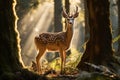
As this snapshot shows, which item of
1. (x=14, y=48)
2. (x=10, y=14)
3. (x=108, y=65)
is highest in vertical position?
(x=10, y=14)

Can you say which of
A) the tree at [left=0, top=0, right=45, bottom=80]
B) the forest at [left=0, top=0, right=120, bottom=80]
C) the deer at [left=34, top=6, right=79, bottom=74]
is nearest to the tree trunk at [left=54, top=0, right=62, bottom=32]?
the forest at [left=0, top=0, right=120, bottom=80]

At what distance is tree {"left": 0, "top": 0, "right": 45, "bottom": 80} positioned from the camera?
717 centimetres

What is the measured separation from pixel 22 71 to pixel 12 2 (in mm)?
1887

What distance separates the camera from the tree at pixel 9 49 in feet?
23.5

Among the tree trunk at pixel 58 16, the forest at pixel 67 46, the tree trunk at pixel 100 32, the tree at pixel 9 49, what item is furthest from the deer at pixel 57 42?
the tree trunk at pixel 58 16

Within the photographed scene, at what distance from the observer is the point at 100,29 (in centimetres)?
927

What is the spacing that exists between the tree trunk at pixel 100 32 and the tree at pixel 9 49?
7.15 feet

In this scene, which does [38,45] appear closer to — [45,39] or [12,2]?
[45,39]

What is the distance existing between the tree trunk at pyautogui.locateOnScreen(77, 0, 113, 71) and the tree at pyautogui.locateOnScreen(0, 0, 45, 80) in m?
2.18

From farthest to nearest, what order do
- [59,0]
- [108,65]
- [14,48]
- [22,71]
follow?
[59,0]
[108,65]
[14,48]
[22,71]

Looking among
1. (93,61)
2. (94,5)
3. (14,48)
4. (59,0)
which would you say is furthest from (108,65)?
(59,0)

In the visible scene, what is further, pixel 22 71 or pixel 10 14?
pixel 10 14

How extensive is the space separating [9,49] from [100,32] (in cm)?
275

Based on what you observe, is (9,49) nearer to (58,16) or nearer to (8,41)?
(8,41)
